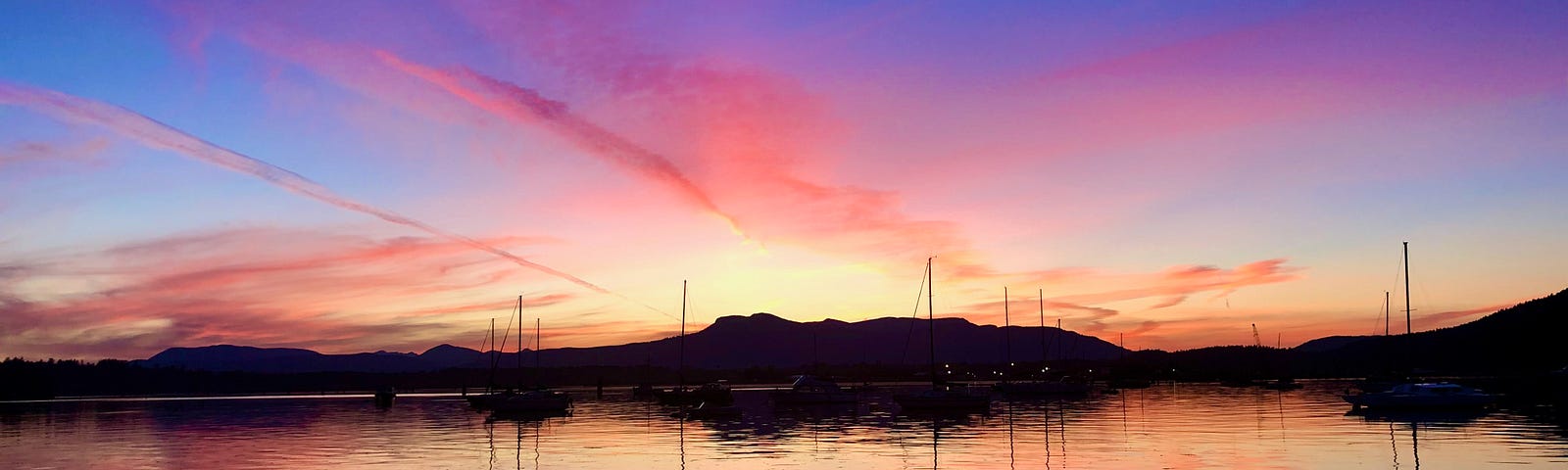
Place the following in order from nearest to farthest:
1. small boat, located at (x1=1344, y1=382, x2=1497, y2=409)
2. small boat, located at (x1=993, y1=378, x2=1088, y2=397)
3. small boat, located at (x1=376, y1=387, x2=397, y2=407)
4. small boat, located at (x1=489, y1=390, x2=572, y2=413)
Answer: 1. small boat, located at (x1=1344, y1=382, x2=1497, y2=409)
2. small boat, located at (x1=489, y1=390, x2=572, y2=413)
3. small boat, located at (x1=376, y1=387, x2=397, y2=407)
4. small boat, located at (x1=993, y1=378, x2=1088, y2=397)

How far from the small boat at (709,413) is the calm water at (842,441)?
7.17ft

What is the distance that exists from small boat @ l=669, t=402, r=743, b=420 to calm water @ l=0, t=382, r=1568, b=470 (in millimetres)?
2186

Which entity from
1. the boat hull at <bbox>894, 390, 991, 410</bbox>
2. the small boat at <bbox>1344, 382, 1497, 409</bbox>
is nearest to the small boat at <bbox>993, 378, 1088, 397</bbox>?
the boat hull at <bbox>894, 390, 991, 410</bbox>

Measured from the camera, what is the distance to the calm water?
43188 mm

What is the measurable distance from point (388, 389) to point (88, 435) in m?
66.0

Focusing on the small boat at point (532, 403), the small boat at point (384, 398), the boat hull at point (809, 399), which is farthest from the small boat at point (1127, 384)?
the small boat at point (384, 398)

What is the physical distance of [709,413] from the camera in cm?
8362

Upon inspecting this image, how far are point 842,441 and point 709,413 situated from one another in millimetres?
30518

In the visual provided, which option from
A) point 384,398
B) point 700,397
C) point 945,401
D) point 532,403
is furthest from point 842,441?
point 384,398

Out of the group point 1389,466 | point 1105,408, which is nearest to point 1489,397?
point 1105,408

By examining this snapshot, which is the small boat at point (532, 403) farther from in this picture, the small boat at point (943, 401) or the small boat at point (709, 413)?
the small boat at point (943, 401)

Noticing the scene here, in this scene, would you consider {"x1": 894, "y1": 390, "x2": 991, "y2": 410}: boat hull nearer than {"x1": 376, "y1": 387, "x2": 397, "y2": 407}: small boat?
Yes

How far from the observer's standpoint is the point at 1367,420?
65.9 m

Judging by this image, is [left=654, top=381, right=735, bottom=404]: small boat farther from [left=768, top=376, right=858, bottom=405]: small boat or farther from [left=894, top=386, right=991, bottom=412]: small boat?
[left=894, top=386, right=991, bottom=412]: small boat
